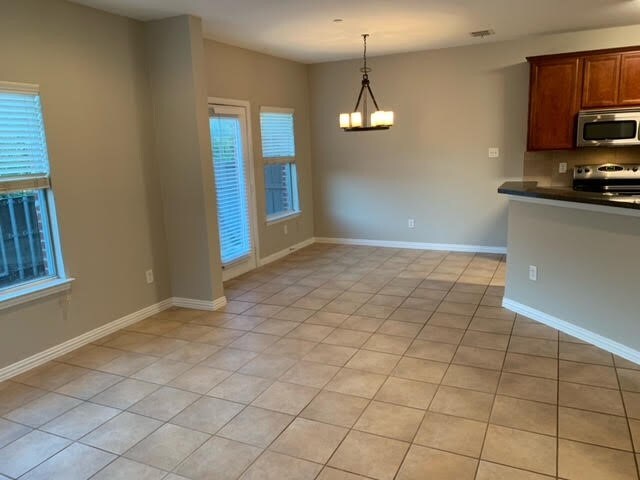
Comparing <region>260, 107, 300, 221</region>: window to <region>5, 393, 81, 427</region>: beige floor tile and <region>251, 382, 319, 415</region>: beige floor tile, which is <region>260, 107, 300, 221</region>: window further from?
<region>5, 393, 81, 427</region>: beige floor tile

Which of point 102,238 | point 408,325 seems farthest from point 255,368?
point 102,238

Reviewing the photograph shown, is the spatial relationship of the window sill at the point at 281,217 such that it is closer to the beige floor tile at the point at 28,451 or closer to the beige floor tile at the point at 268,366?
the beige floor tile at the point at 268,366

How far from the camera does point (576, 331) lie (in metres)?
3.58

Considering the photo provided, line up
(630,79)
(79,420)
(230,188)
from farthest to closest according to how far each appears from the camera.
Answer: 1. (230,188)
2. (630,79)
3. (79,420)

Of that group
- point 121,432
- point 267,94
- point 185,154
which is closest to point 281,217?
point 267,94

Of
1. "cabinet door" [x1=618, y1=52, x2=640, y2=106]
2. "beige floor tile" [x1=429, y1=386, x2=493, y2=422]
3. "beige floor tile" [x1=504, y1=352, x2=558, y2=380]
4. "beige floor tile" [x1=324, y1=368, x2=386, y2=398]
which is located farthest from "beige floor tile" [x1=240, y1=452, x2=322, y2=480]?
"cabinet door" [x1=618, y1=52, x2=640, y2=106]

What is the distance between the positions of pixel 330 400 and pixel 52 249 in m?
2.34

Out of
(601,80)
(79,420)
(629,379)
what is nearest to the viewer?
(79,420)

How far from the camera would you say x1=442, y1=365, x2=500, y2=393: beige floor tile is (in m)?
2.91

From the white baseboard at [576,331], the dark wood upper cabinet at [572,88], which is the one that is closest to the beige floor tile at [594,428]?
the white baseboard at [576,331]

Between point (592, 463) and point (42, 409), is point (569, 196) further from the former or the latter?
point (42, 409)

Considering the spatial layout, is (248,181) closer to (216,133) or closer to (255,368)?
(216,133)

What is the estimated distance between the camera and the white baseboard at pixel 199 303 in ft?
14.7

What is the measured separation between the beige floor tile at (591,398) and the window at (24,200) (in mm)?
3516
